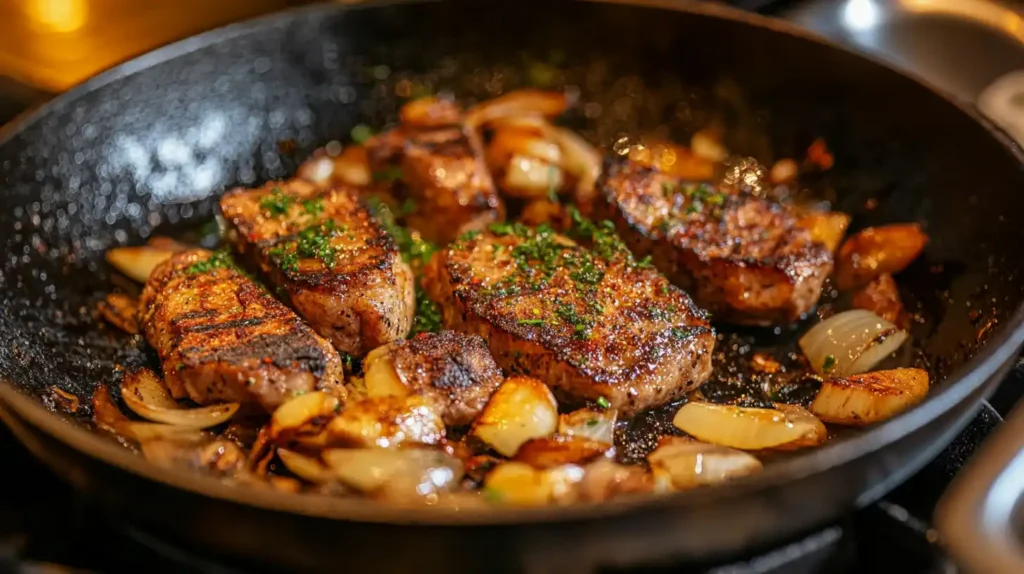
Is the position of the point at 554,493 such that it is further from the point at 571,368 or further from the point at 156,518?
the point at 156,518

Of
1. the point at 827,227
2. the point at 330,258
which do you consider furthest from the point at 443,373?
the point at 827,227

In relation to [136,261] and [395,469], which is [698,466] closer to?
[395,469]

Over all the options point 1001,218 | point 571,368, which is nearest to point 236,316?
point 571,368

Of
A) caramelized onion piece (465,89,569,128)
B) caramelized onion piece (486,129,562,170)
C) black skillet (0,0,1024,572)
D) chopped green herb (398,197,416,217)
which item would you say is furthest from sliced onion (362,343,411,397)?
caramelized onion piece (465,89,569,128)

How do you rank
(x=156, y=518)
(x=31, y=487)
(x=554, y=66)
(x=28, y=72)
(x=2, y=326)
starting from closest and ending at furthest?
(x=156, y=518) → (x=31, y=487) → (x=2, y=326) → (x=554, y=66) → (x=28, y=72)

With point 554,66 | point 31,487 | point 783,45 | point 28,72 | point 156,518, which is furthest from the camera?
point 28,72

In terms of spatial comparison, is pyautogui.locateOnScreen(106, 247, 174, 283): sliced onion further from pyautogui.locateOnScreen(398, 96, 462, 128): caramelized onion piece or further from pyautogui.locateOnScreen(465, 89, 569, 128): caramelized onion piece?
pyautogui.locateOnScreen(465, 89, 569, 128): caramelized onion piece
